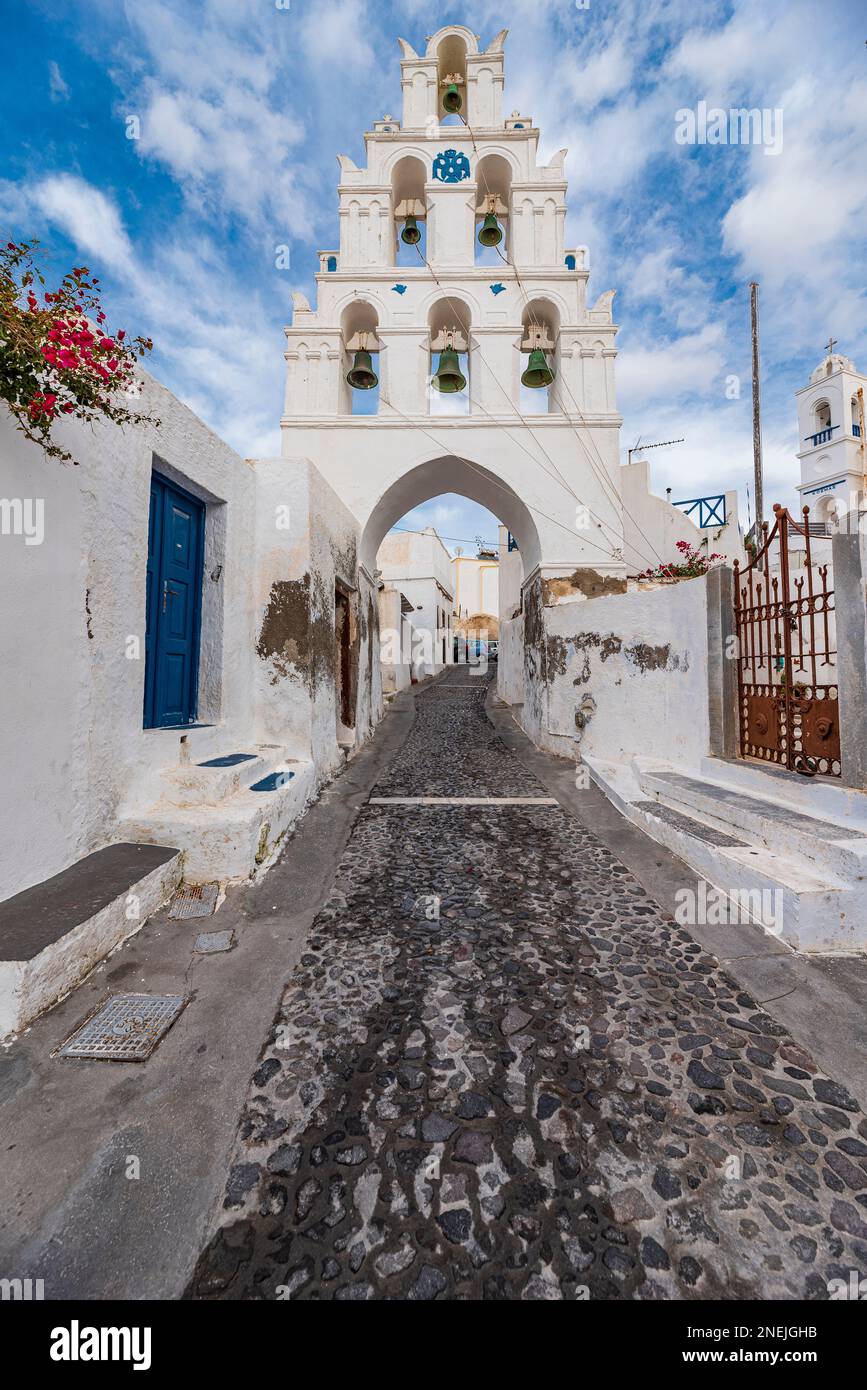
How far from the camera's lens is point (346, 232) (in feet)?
32.4

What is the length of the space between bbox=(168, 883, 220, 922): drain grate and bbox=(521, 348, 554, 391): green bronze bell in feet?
31.0

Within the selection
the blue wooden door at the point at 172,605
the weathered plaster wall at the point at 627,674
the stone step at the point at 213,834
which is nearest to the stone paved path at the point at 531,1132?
the stone step at the point at 213,834

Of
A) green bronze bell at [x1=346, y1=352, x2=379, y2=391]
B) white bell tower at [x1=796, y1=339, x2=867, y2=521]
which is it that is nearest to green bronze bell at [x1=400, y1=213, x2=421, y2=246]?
green bronze bell at [x1=346, y1=352, x2=379, y2=391]

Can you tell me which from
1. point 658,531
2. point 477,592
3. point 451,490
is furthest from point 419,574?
point 451,490

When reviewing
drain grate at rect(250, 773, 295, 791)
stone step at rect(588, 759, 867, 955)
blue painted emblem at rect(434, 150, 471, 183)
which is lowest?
stone step at rect(588, 759, 867, 955)

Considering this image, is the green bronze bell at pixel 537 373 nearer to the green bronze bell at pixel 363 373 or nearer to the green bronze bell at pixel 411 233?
the green bronze bell at pixel 363 373

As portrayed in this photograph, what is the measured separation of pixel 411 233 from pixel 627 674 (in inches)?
390

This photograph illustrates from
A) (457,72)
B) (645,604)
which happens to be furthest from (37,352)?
(457,72)

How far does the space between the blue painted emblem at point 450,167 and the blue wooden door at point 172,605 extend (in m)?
9.30

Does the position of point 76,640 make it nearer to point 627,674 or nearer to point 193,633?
point 193,633

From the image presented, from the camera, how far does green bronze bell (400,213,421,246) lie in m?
10.7

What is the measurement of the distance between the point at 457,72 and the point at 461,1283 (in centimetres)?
1696

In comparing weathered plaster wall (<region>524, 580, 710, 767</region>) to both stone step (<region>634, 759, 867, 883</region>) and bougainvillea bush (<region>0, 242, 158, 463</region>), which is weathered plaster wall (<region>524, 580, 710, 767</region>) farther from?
bougainvillea bush (<region>0, 242, 158, 463</region>)

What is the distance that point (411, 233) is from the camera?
35.0 feet
